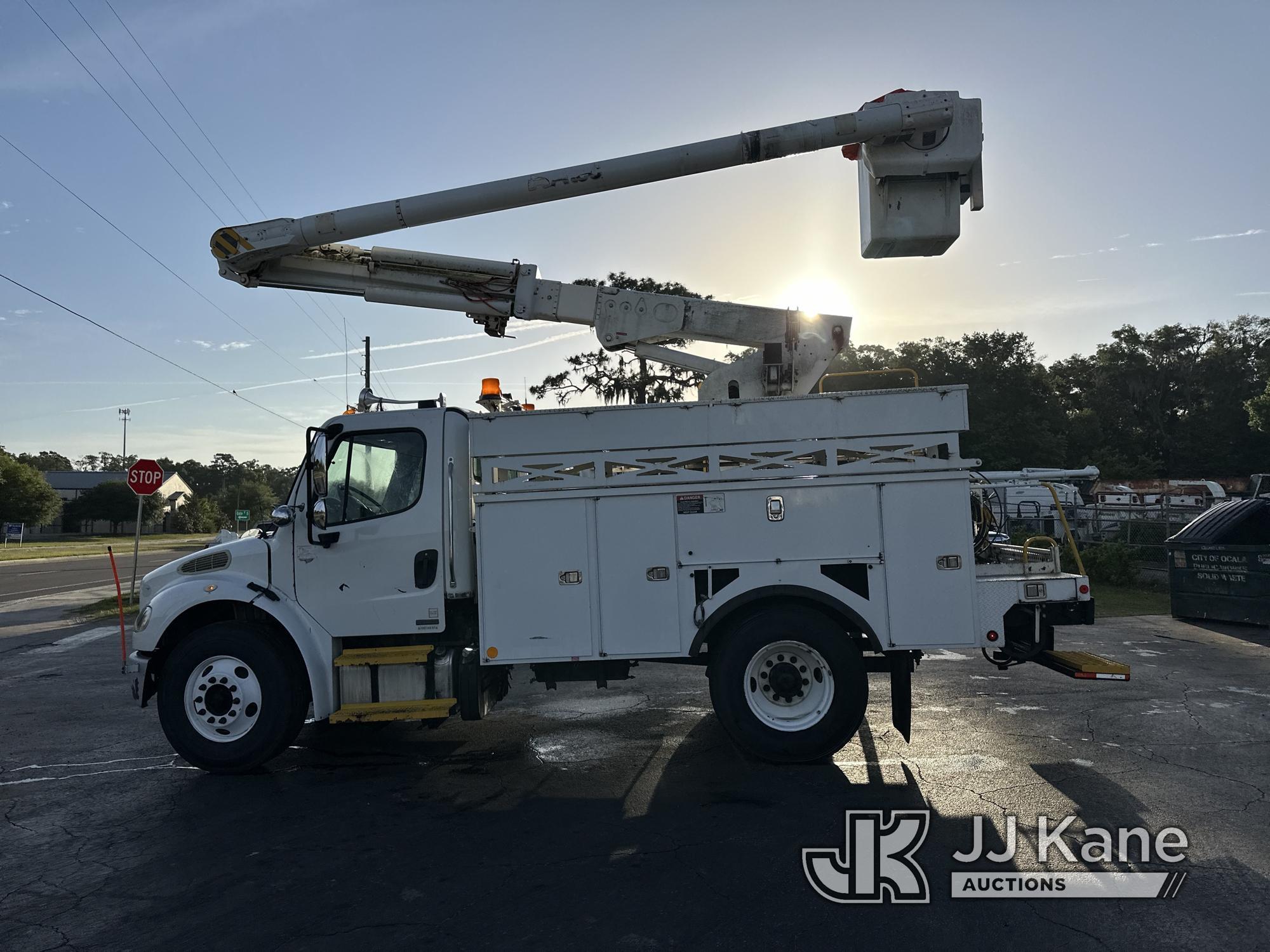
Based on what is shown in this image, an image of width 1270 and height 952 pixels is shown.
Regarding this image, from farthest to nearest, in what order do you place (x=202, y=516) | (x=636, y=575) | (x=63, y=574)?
(x=202, y=516) < (x=63, y=574) < (x=636, y=575)

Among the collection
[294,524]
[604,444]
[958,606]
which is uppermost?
[604,444]

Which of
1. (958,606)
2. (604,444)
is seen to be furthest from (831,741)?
(604,444)

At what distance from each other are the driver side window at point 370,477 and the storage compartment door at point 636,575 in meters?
1.55

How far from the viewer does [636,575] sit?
20.2 feet

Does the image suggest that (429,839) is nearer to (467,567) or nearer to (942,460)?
(467,567)

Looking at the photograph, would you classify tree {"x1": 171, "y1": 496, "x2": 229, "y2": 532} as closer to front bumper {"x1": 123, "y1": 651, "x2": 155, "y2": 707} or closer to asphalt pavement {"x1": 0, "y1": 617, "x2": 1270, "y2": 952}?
front bumper {"x1": 123, "y1": 651, "x2": 155, "y2": 707}

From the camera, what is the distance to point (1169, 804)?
5.19 metres

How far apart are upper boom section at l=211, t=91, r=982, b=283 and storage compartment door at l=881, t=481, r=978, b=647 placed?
232 centimetres

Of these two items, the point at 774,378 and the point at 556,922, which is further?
the point at 774,378

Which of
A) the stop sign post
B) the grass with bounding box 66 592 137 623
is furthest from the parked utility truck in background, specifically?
the grass with bounding box 66 592 137 623

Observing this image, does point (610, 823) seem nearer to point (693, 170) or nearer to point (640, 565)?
point (640, 565)

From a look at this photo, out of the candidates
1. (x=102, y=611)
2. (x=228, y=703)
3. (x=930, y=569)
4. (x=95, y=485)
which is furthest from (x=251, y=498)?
(x=930, y=569)

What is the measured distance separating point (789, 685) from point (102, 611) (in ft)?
59.2

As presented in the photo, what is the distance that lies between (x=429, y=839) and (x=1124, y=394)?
230 feet
